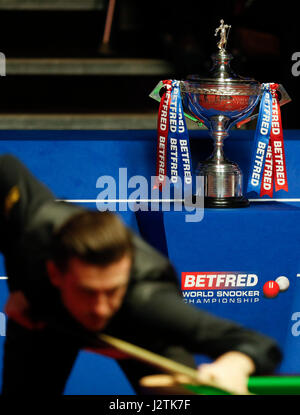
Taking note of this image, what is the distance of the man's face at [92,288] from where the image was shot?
2.27 m

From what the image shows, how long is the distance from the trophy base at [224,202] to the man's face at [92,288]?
563mm

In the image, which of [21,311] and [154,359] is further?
[21,311]

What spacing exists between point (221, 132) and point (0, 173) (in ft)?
2.40

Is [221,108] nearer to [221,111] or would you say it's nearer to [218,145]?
[221,111]

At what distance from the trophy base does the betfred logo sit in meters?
0.21

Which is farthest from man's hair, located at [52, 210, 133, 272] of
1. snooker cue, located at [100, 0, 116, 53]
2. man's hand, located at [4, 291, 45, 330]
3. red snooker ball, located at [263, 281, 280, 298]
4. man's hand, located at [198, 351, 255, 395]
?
snooker cue, located at [100, 0, 116, 53]

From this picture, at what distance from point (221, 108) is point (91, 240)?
0.76 metres

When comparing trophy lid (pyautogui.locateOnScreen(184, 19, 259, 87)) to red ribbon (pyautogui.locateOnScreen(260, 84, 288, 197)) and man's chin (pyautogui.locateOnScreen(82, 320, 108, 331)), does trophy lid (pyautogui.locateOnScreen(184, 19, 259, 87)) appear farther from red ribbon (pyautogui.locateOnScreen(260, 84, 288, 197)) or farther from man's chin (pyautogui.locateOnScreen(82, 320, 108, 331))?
man's chin (pyautogui.locateOnScreen(82, 320, 108, 331))

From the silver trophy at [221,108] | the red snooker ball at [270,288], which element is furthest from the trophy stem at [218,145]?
the red snooker ball at [270,288]

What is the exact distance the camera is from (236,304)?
110 inches

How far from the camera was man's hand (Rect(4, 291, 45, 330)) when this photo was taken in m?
2.49

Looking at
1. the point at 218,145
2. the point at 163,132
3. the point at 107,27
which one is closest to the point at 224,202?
the point at 218,145

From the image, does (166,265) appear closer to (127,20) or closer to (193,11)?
(193,11)

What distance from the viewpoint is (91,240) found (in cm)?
225
